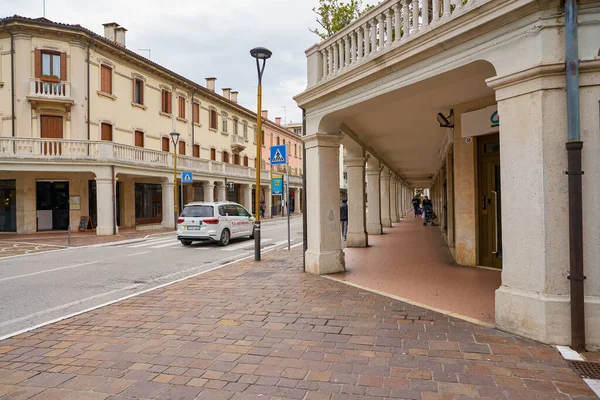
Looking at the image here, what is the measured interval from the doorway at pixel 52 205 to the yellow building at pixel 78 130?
0.16ft

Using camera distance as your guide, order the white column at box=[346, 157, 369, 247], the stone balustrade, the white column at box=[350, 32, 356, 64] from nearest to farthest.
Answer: the stone balustrade → the white column at box=[350, 32, 356, 64] → the white column at box=[346, 157, 369, 247]

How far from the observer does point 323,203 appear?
8312mm

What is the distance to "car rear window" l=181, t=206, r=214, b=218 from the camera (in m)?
15.0

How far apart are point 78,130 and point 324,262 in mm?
18426

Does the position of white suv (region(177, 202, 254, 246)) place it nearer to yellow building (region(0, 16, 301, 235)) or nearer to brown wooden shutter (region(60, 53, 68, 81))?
yellow building (region(0, 16, 301, 235))

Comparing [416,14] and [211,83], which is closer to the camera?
[416,14]

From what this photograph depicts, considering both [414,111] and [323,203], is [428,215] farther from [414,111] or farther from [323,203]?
[323,203]

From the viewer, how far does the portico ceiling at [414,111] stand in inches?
230

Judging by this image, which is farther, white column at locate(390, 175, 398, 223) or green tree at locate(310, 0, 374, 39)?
white column at locate(390, 175, 398, 223)

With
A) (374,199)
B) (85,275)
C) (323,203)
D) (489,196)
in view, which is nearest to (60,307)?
(85,275)

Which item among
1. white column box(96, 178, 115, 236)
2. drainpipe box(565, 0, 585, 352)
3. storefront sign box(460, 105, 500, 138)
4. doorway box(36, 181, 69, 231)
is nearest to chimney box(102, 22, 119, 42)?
doorway box(36, 181, 69, 231)

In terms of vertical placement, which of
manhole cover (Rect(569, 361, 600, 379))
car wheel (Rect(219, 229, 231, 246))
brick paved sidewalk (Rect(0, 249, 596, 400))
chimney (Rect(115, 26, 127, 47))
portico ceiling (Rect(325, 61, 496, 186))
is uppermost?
chimney (Rect(115, 26, 127, 47))

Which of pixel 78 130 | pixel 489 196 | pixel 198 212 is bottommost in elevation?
pixel 198 212

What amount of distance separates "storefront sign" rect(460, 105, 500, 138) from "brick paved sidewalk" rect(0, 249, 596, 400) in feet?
13.3
